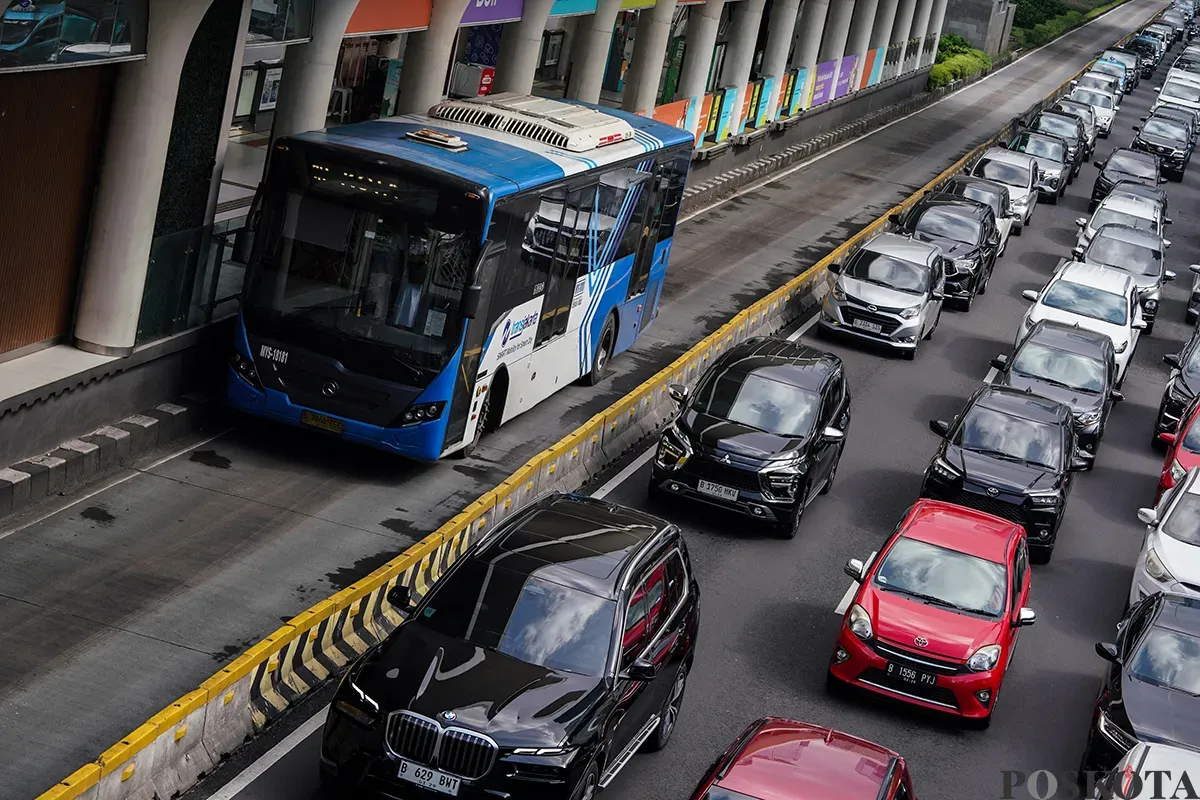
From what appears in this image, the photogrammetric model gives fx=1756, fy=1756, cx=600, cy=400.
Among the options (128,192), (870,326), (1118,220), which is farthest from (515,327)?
(1118,220)

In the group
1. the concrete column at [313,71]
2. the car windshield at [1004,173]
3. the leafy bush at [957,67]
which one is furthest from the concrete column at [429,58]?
the leafy bush at [957,67]

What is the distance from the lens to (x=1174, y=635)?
1587 centimetres

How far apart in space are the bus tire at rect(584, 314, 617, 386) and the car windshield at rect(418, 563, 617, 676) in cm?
1080

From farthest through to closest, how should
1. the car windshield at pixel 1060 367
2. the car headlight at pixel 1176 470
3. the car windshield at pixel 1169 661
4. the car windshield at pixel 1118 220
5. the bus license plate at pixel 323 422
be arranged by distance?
the car windshield at pixel 1118 220
the car windshield at pixel 1060 367
the car headlight at pixel 1176 470
the bus license plate at pixel 323 422
the car windshield at pixel 1169 661

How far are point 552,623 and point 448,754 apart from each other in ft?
5.11

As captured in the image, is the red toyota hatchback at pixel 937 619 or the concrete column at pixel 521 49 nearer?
the red toyota hatchback at pixel 937 619

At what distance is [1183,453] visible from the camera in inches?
933

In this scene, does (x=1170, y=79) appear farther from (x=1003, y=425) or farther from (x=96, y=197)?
(x=96, y=197)

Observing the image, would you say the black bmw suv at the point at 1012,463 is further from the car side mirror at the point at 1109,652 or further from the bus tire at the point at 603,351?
the car side mirror at the point at 1109,652

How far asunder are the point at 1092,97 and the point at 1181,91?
6.53 metres

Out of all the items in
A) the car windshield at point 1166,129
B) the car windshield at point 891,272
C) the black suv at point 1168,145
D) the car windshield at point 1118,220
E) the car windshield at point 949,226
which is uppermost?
the car windshield at point 1166,129

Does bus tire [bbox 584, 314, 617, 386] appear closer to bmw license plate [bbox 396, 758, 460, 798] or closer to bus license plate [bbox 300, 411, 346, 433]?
bus license plate [bbox 300, 411, 346, 433]

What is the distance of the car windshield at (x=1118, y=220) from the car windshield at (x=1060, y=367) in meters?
14.4

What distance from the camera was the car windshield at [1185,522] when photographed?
1969 cm
